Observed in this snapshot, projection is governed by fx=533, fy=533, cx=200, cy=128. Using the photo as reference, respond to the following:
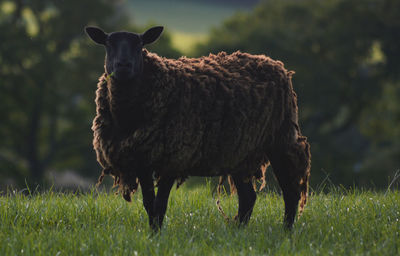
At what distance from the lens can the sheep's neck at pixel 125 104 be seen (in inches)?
225

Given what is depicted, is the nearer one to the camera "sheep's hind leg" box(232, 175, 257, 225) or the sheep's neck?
the sheep's neck

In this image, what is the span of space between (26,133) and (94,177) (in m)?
4.67

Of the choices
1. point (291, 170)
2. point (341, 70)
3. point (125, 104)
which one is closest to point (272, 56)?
point (341, 70)

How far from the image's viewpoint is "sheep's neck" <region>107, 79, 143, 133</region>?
18.7ft

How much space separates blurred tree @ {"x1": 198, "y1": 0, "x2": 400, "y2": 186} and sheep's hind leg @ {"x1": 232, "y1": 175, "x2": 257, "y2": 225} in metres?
21.7

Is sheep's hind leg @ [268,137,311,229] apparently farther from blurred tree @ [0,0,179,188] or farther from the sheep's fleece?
blurred tree @ [0,0,179,188]

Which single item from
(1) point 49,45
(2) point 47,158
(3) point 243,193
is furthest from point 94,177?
(3) point 243,193

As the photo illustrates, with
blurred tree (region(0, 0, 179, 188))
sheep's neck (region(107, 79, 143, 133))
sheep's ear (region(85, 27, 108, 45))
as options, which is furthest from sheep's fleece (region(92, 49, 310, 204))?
blurred tree (region(0, 0, 179, 188))

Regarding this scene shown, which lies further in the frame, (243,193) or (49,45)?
(49,45)

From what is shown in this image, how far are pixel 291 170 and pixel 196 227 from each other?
139 cm

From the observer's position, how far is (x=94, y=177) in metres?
31.7

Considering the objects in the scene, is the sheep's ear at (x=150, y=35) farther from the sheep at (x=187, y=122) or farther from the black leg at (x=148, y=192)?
the black leg at (x=148, y=192)

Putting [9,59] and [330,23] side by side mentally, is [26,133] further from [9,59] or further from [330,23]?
[330,23]

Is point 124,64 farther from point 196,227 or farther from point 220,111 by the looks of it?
point 196,227
